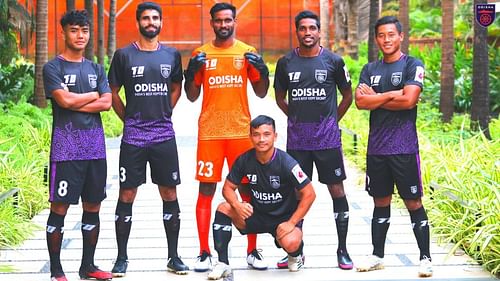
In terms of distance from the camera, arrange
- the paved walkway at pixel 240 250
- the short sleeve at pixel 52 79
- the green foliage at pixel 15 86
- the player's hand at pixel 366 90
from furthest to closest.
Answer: the green foliage at pixel 15 86 < the paved walkway at pixel 240 250 < the player's hand at pixel 366 90 < the short sleeve at pixel 52 79

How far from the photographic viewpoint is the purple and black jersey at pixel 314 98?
701 cm

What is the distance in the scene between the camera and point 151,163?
22.6 feet

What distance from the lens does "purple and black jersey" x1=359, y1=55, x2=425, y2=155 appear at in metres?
6.73

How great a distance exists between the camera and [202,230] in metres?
7.02

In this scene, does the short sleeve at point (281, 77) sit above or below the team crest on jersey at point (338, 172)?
above

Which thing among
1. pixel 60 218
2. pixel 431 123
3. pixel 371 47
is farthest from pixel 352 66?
pixel 60 218

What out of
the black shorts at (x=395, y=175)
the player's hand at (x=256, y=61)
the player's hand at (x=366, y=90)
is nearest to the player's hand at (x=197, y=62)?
the player's hand at (x=256, y=61)

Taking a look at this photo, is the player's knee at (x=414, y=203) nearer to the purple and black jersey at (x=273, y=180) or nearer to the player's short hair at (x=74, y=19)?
the purple and black jersey at (x=273, y=180)

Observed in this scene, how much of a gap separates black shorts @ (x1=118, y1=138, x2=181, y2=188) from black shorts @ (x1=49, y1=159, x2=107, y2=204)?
11.0 inches

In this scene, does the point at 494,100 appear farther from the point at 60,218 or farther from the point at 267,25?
the point at 267,25

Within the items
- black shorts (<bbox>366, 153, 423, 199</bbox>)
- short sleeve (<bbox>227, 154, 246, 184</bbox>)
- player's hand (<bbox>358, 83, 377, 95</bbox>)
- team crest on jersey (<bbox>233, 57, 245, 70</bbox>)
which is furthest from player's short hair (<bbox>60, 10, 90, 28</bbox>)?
black shorts (<bbox>366, 153, 423, 199</bbox>)

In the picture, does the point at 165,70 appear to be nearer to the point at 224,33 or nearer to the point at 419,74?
the point at 224,33

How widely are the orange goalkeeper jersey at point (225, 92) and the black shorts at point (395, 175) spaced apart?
3.41 ft

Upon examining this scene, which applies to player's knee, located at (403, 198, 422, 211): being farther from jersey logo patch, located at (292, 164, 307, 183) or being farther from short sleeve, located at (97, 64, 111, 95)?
short sleeve, located at (97, 64, 111, 95)
